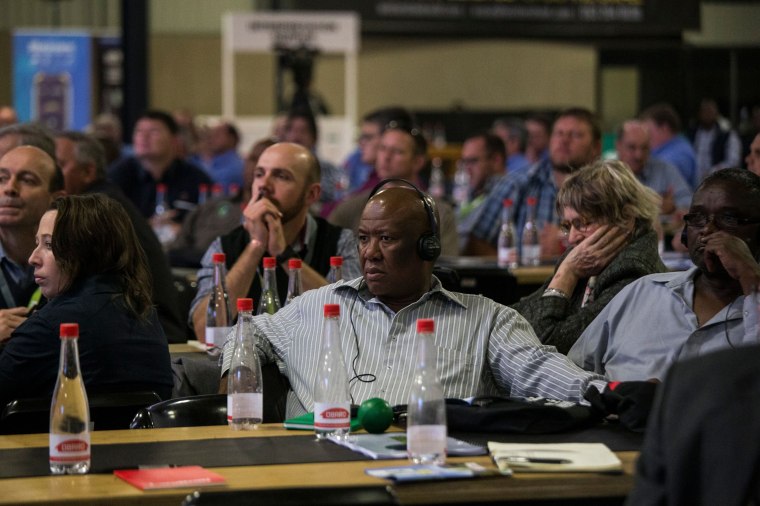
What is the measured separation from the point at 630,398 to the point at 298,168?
2.51m

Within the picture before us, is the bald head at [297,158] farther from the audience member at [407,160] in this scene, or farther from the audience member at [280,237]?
the audience member at [407,160]

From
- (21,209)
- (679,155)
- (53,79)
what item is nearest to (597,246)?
(21,209)

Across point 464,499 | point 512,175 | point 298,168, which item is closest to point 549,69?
point 512,175

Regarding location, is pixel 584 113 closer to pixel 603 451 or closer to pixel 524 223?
pixel 524 223

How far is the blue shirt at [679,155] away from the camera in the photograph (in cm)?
1067

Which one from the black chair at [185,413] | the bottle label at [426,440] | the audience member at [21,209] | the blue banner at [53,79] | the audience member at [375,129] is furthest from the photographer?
the blue banner at [53,79]

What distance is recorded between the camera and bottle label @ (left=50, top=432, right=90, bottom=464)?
241 centimetres

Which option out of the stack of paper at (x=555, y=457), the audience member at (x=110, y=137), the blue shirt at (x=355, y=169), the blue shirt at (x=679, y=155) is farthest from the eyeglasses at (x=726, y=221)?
the blue shirt at (x=355, y=169)

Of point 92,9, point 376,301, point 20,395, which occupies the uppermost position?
point 92,9

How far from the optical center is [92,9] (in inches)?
717

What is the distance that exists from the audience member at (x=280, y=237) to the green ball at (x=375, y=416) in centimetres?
177

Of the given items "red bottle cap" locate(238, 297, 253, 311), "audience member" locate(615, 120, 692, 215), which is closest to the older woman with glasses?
"red bottle cap" locate(238, 297, 253, 311)

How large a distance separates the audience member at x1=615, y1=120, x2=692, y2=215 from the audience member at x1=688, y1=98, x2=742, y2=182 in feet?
12.6

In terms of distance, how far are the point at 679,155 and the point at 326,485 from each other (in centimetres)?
898
